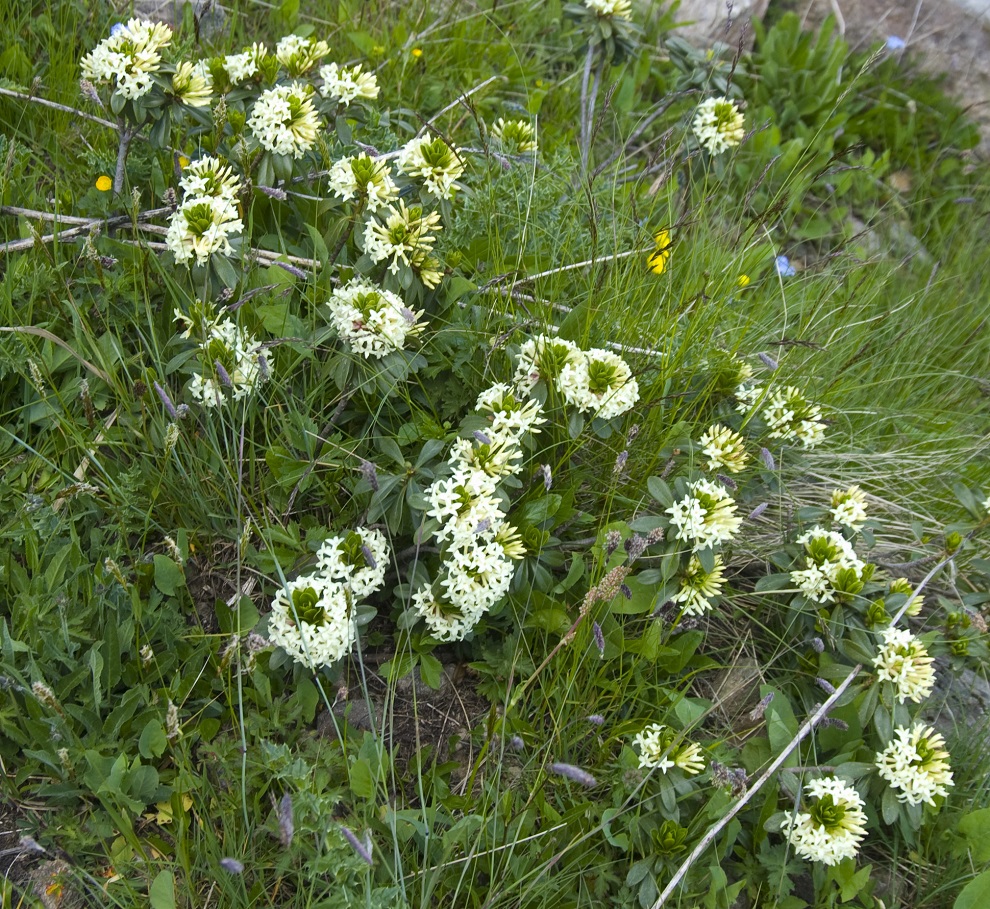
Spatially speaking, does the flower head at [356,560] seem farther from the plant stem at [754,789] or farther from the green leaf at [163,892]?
the plant stem at [754,789]

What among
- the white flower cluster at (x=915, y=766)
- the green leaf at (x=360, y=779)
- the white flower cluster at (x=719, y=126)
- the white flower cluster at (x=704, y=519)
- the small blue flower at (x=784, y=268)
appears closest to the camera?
the green leaf at (x=360, y=779)

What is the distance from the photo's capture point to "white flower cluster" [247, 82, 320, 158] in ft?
8.02

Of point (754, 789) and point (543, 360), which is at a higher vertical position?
point (543, 360)

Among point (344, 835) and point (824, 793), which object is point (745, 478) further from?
point (344, 835)

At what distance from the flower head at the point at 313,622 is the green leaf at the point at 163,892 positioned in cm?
48

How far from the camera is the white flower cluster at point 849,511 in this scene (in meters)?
2.39

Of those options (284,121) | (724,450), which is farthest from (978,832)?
(284,121)

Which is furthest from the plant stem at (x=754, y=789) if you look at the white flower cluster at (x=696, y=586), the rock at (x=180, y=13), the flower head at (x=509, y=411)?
the rock at (x=180, y=13)

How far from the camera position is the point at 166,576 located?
2156mm

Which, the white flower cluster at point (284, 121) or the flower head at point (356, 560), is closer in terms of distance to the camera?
the flower head at point (356, 560)

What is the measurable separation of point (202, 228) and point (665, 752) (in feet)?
5.39

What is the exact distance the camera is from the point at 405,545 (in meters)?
2.30

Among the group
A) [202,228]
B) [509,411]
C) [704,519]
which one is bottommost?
[704,519]

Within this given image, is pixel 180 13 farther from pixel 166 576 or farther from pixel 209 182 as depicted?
pixel 166 576
